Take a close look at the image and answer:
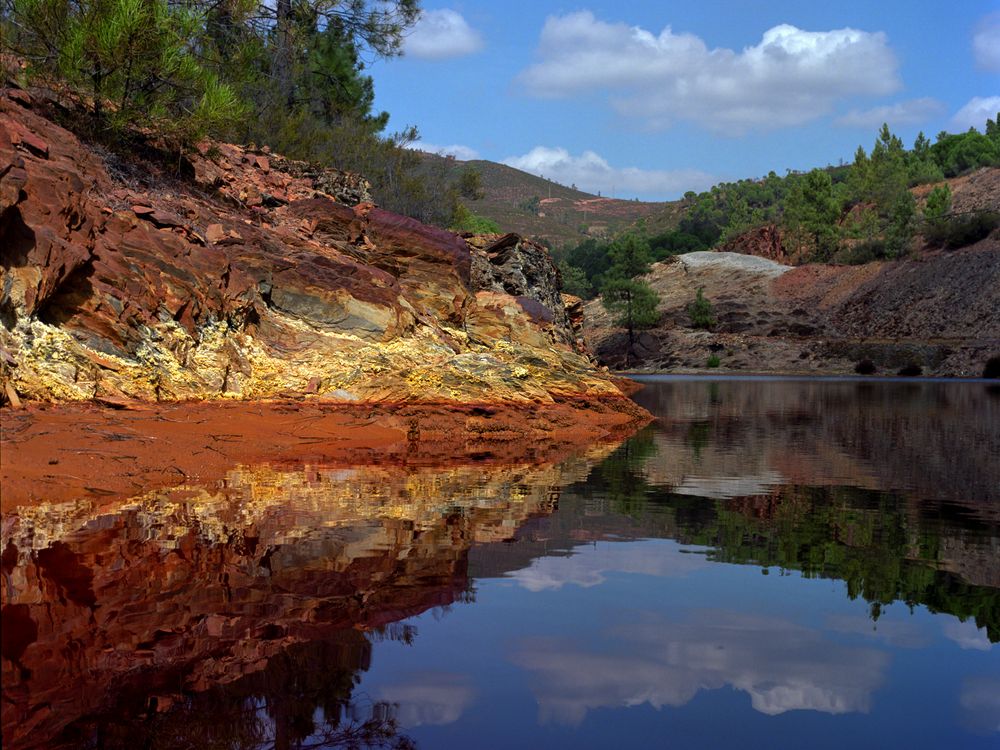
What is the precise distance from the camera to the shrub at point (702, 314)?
254 feet

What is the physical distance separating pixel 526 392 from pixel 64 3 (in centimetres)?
1265

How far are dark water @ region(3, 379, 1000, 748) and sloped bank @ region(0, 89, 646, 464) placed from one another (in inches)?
193

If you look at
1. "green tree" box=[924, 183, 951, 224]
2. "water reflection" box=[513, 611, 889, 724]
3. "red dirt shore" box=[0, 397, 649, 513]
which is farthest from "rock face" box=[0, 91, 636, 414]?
"green tree" box=[924, 183, 951, 224]

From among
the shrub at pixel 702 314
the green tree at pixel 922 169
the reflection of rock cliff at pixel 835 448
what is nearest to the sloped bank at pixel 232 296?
the reflection of rock cliff at pixel 835 448

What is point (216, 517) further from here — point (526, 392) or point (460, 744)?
point (526, 392)

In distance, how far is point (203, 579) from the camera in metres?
5.77

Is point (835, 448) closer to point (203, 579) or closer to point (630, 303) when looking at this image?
point (203, 579)

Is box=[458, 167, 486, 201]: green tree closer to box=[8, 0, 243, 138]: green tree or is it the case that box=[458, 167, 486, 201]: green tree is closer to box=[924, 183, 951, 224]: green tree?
box=[8, 0, 243, 138]: green tree

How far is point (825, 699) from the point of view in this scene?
4.14m

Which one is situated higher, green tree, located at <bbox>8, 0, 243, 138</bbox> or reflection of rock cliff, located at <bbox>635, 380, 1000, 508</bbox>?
green tree, located at <bbox>8, 0, 243, 138</bbox>

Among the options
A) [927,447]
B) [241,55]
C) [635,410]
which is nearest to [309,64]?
[241,55]

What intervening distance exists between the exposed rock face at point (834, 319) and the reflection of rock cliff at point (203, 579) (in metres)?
58.2

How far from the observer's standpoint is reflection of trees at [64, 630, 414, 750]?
3561 mm

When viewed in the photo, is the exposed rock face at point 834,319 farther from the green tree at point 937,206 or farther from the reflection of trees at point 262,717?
the reflection of trees at point 262,717
